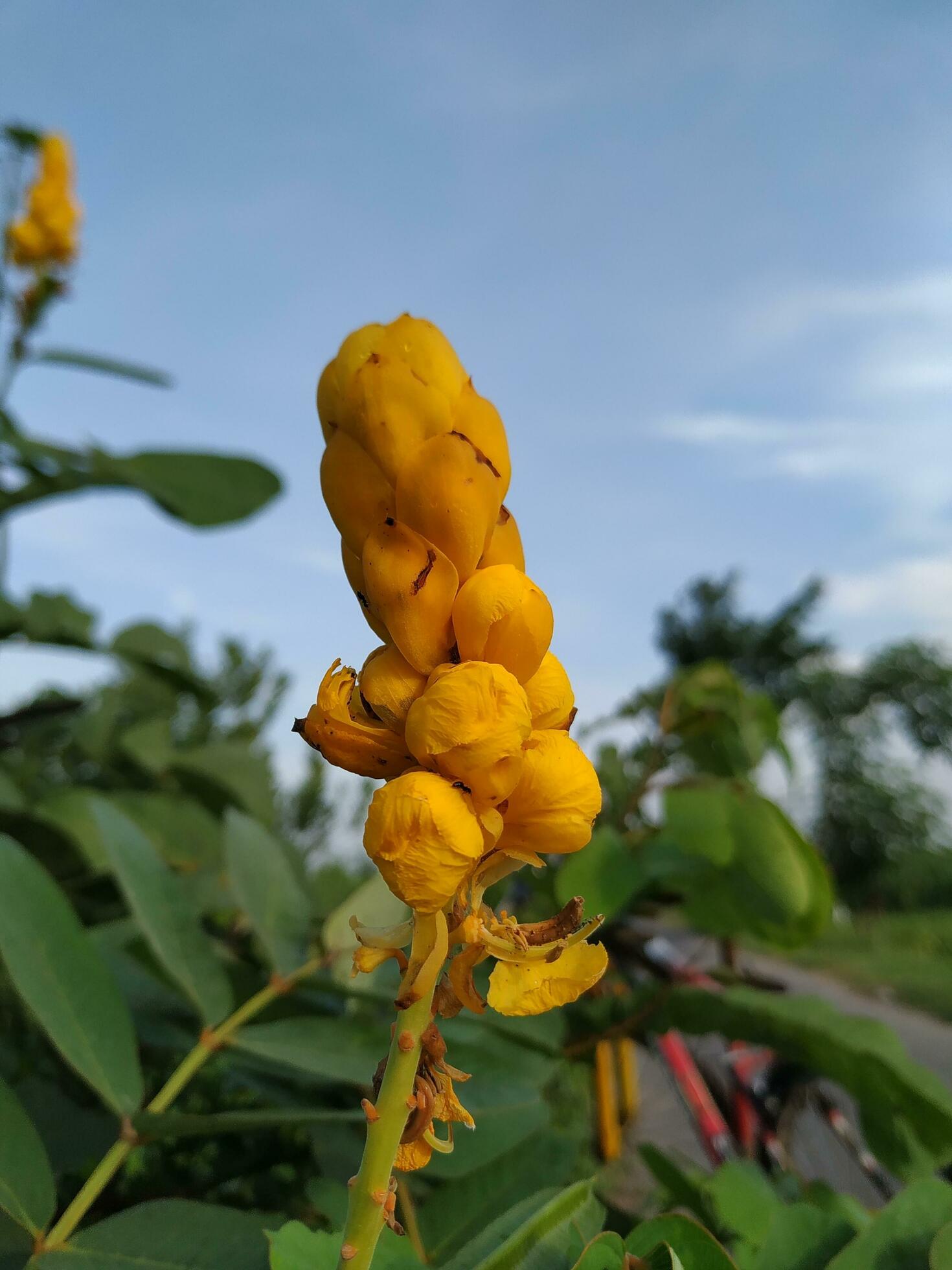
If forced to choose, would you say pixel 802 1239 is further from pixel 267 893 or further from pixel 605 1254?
pixel 267 893

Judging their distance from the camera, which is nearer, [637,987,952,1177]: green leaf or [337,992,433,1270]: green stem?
[337,992,433,1270]: green stem

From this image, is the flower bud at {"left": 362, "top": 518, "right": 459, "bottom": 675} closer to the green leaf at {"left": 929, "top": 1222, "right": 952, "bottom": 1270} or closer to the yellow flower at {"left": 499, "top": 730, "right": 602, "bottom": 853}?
the yellow flower at {"left": 499, "top": 730, "right": 602, "bottom": 853}

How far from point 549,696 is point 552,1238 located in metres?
0.21

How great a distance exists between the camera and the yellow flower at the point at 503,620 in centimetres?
29

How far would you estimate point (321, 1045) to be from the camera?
1.66 feet

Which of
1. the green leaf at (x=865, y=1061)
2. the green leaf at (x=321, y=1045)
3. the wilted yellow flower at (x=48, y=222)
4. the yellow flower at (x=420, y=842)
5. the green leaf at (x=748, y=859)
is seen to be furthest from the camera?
the wilted yellow flower at (x=48, y=222)

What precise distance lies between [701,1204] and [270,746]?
1.26 metres

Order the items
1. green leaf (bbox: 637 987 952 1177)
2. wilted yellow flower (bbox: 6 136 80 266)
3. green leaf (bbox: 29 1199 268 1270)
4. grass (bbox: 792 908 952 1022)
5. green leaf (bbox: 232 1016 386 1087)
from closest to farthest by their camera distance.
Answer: green leaf (bbox: 29 1199 268 1270)
green leaf (bbox: 232 1016 386 1087)
green leaf (bbox: 637 987 952 1177)
wilted yellow flower (bbox: 6 136 80 266)
grass (bbox: 792 908 952 1022)

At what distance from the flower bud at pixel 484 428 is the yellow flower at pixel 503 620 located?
4 centimetres

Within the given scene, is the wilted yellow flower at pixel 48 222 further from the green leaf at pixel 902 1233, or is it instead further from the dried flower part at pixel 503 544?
the green leaf at pixel 902 1233

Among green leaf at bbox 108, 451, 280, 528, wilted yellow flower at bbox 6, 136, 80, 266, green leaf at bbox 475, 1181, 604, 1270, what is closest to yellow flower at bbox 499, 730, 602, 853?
green leaf at bbox 475, 1181, 604, 1270

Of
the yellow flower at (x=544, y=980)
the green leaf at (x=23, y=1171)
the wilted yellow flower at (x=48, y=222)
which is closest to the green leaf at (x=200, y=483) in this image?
the green leaf at (x=23, y=1171)

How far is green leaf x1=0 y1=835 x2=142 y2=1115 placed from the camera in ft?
1.48

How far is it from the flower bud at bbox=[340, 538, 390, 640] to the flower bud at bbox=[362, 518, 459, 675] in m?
0.02
